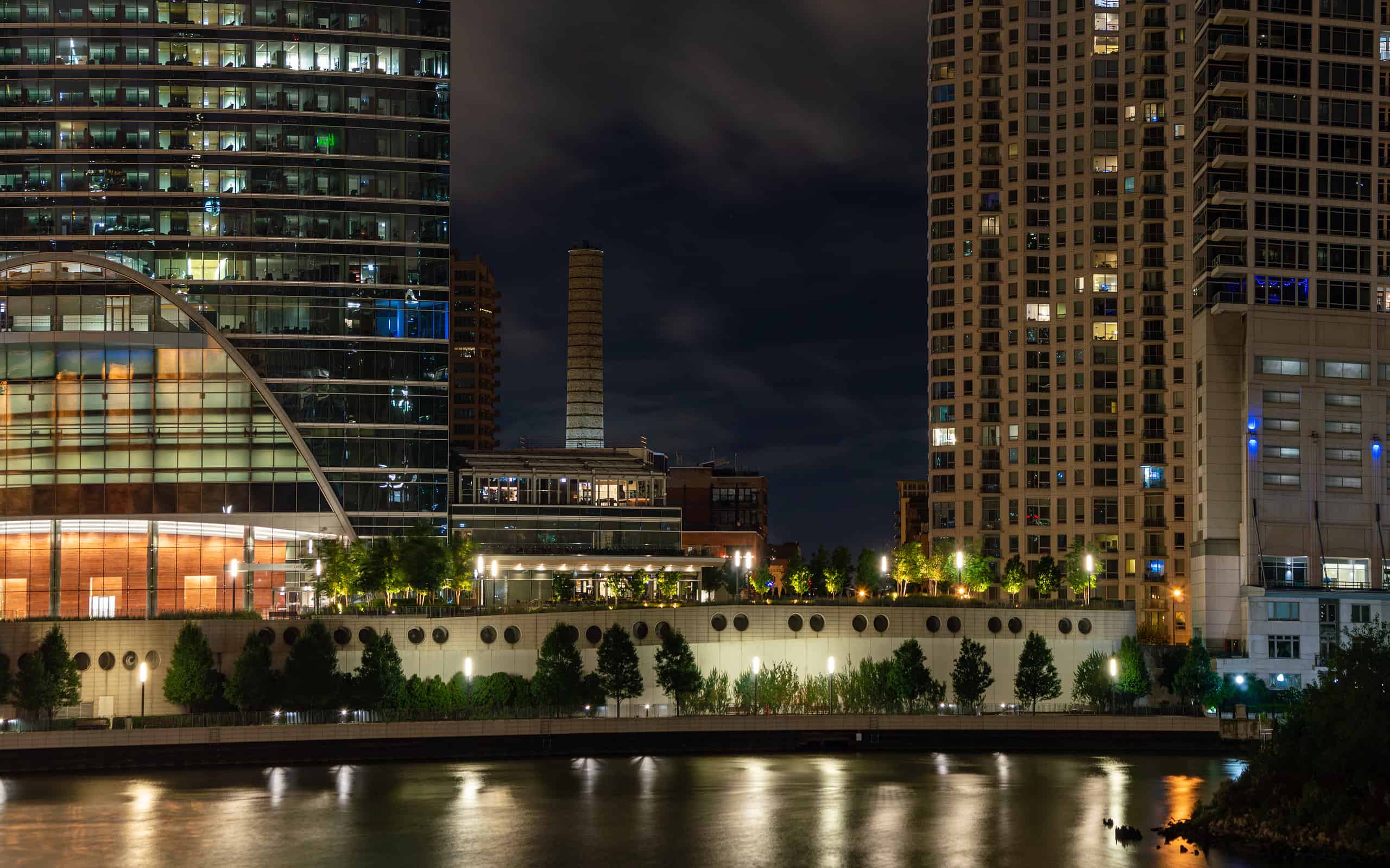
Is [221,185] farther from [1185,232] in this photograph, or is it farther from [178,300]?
[1185,232]

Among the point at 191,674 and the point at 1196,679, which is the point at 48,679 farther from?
the point at 1196,679

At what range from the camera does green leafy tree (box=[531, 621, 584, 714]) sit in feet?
354

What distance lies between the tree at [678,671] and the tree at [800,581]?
34.6 m

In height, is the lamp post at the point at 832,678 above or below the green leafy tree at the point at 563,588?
below


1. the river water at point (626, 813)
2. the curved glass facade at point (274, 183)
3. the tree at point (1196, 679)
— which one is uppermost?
the curved glass facade at point (274, 183)

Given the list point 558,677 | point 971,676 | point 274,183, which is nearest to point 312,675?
point 558,677

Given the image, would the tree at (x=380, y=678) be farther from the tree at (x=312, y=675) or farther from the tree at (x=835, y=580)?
the tree at (x=835, y=580)

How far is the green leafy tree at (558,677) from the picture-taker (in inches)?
4252

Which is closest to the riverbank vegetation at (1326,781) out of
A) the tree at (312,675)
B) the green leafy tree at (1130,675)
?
the green leafy tree at (1130,675)

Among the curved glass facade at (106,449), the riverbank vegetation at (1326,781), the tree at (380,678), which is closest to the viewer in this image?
the riverbank vegetation at (1326,781)

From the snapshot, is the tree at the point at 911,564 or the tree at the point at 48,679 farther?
the tree at the point at 911,564

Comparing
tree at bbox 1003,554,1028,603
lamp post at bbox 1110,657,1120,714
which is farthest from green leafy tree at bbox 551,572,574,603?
lamp post at bbox 1110,657,1120,714

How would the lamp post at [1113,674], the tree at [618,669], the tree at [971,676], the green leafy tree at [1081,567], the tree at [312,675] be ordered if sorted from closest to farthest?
the tree at [312,675], the tree at [618,669], the tree at [971,676], the lamp post at [1113,674], the green leafy tree at [1081,567]

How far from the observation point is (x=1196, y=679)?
4700 inches
